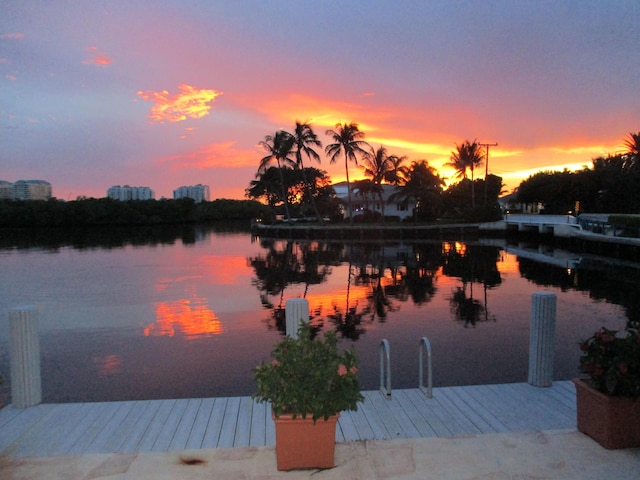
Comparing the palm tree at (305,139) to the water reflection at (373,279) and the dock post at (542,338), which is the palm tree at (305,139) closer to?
the water reflection at (373,279)

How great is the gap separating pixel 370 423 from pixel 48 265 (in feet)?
94.6

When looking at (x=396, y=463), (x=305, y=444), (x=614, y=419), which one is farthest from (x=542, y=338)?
(x=305, y=444)

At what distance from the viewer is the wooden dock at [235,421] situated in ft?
14.6

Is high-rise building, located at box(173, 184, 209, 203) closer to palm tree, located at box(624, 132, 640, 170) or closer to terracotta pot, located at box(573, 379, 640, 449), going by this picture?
palm tree, located at box(624, 132, 640, 170)

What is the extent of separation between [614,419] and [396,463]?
183 cm

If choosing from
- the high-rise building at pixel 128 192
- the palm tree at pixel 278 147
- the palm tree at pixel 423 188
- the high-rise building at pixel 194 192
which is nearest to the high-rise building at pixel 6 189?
the high-rise building at pixel 128 192

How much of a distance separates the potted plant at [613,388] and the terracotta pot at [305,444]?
2.23m

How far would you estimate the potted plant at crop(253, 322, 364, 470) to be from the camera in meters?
3.57

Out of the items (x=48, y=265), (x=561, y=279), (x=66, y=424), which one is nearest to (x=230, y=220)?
(x=48, y=265)

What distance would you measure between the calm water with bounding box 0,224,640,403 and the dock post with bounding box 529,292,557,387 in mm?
2104

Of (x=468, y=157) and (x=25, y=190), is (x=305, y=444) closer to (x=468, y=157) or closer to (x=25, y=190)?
(x=468, y=157)

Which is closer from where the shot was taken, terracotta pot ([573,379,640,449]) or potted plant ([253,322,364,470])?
potted plant ([253,322,364,470])

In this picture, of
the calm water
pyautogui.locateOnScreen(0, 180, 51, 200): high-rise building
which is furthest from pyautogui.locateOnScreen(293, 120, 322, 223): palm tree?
pyautogui.locateOnScreen(0, 180, 51, 200): high-rise building

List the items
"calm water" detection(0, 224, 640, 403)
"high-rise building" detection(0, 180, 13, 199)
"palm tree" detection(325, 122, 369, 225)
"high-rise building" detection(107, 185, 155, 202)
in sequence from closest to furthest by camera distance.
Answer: "calm water" detection(0, 224, 640, 403)
"palm tree" detection(325, 122, 369, 225)
"high-rise building" detection(0, 180, 13, 199)
"high-rise building" detection(107, 185, 155, 202)
